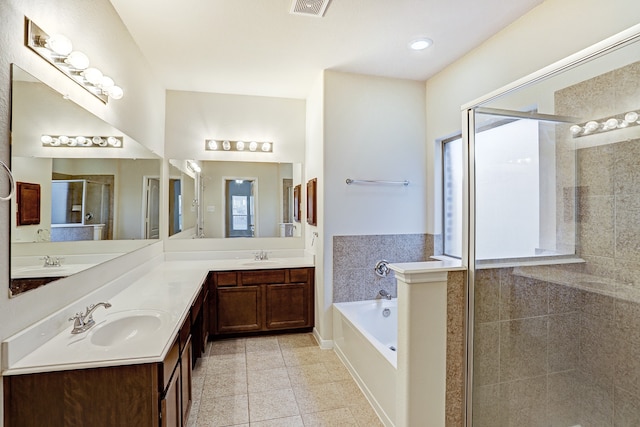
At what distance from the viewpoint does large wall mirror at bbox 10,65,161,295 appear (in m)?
1.39

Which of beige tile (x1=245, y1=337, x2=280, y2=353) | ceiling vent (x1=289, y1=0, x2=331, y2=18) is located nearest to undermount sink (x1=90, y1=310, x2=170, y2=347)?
beige tile (x1=245, y1=337, x2=280, y2=353)

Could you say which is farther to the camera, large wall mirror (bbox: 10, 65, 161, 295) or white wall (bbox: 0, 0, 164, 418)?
large wall mirror (bbox: 10, 65, 161, 295)

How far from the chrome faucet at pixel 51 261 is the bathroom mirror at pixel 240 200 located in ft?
6.91

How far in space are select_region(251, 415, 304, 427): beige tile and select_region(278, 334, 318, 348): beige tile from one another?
110cm

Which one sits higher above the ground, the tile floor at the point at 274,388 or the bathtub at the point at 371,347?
the bathtub at the point at 371,347

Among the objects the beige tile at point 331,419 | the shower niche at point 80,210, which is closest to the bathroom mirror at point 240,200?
the shower niche at point 80,210

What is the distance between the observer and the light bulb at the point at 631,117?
164 cm

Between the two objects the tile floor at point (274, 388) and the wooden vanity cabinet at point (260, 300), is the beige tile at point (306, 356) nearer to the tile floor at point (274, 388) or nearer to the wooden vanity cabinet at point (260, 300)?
the tile floor at point (274, 388)

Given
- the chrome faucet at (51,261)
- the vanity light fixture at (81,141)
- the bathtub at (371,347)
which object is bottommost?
the bathtub at (371,347)

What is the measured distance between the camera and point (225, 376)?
104 inches

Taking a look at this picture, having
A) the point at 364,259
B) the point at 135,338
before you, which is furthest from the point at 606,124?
the point at 135,338

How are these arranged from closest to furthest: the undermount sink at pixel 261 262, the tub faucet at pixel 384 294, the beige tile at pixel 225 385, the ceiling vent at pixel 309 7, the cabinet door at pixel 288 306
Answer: the ceiling vent at pixel 309 7
the beige tile at pixel 225 385
the tub faucet at pixel 384 294
the cabinet door at pixel 288 306
the undermount sink at pixel 261 262

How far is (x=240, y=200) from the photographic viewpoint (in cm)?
396

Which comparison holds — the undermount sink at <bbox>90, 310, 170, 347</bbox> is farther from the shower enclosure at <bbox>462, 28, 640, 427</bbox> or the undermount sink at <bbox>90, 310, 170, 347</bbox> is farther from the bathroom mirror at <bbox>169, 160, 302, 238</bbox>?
the bathroom mirror at <bbox>169, 160, 302, 238</bbox>
